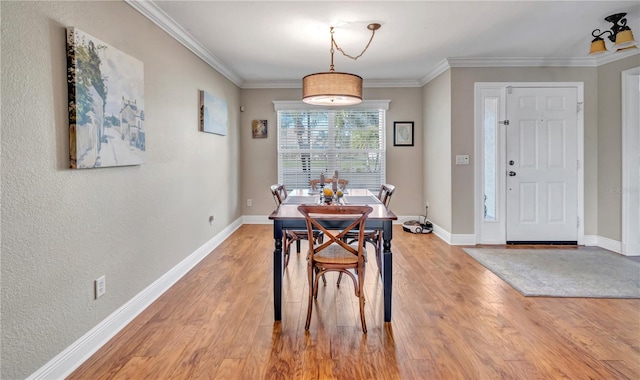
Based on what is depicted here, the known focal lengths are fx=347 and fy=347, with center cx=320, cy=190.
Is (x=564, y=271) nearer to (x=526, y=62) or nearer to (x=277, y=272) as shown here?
(x=526, y=62)

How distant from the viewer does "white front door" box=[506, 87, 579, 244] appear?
14.7ft

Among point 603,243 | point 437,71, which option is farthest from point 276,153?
point 603,243

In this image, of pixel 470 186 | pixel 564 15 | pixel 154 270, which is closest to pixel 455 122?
pixel 470 186

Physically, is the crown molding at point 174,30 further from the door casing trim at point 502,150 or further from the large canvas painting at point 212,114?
the door casing trim at point 502,150

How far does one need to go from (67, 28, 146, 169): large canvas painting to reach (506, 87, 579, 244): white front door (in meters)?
4.26

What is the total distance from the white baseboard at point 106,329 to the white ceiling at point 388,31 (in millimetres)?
2179

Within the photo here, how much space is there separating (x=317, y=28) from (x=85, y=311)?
116 inches

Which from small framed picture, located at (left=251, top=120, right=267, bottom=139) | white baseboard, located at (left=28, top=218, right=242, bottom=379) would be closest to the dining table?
white baseboard, located at (left=28, top=218, right=242, bottom=379)

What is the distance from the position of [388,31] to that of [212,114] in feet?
7.47

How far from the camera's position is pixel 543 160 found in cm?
450

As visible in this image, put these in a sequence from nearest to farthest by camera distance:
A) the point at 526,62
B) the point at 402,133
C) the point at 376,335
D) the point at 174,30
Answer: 1. the point at 376,335
2. the point at 174,30
3. the point at 526,62
4. the point at 402,133

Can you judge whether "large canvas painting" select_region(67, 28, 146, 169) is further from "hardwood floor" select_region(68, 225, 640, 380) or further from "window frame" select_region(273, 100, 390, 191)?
"window frame" select_region(273, 100, 390, 191)

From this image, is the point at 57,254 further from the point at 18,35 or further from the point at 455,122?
the point at 455,122

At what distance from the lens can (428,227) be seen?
5.39m
